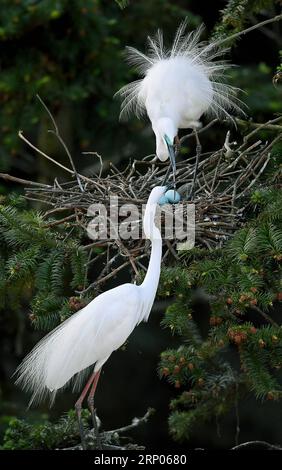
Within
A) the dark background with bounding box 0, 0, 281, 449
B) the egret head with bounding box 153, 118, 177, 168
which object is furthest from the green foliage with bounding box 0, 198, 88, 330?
the dark background with bounding box 0, 0, 281, 449

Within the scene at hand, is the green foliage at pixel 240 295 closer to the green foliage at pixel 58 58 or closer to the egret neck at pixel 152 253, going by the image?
the egret neck at pixel 152 253

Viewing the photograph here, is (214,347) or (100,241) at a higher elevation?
(100,241)

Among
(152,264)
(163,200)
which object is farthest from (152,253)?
(163,200)

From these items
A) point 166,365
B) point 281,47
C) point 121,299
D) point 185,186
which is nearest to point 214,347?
point 166,365

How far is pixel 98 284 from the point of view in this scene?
323cm

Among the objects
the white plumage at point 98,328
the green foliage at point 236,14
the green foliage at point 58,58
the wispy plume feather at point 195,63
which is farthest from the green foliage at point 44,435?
the green foliage at point 58,58

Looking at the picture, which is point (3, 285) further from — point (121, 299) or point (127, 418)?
point (127, 418)

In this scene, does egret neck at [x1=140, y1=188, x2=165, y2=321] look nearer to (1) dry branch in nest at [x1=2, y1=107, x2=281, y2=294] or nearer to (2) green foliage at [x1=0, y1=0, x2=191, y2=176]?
(1) dry branch in nest at [x1=2, y1=107, x2=281, y2=294]

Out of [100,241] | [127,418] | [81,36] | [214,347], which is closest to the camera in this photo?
[214,347]

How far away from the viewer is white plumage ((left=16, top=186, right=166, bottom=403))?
3107 mm

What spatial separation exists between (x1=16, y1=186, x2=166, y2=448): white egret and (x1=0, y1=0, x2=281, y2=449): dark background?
82.9 inches

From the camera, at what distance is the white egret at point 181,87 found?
434 cm

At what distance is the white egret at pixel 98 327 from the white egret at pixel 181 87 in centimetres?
124
